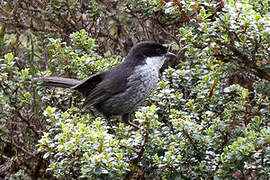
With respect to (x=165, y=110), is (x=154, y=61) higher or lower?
higher

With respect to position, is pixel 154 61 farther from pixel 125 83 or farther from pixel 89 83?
pixel 89 83

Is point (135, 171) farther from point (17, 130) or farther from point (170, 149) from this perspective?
point (17, 130)

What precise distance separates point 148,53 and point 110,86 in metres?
0.58

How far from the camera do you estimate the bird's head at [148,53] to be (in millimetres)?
5758

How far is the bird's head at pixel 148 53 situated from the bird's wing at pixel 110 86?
0.72 feet

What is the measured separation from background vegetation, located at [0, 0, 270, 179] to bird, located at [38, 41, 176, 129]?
0.40 ft

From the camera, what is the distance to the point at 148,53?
227 inches

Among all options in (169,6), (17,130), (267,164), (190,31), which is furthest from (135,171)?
(17,130)

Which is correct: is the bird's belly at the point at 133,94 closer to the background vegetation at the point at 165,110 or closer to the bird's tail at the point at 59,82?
the background vegetation at the point at 165,110

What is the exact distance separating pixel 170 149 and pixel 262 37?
1118 mm

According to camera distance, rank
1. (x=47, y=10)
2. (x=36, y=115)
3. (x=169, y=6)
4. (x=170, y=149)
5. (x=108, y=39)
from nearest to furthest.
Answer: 1. (x=170, y=149)
2. (x=169, y=6)
3. (x=36, y=115)
4. (x=47, y=10)
5. (x=108, y=39)

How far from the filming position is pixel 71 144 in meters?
3.42

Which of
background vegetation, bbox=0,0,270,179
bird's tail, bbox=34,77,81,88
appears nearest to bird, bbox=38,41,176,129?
bird's tail, bbox=34,77,81,88

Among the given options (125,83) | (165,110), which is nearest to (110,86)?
(125,83)
